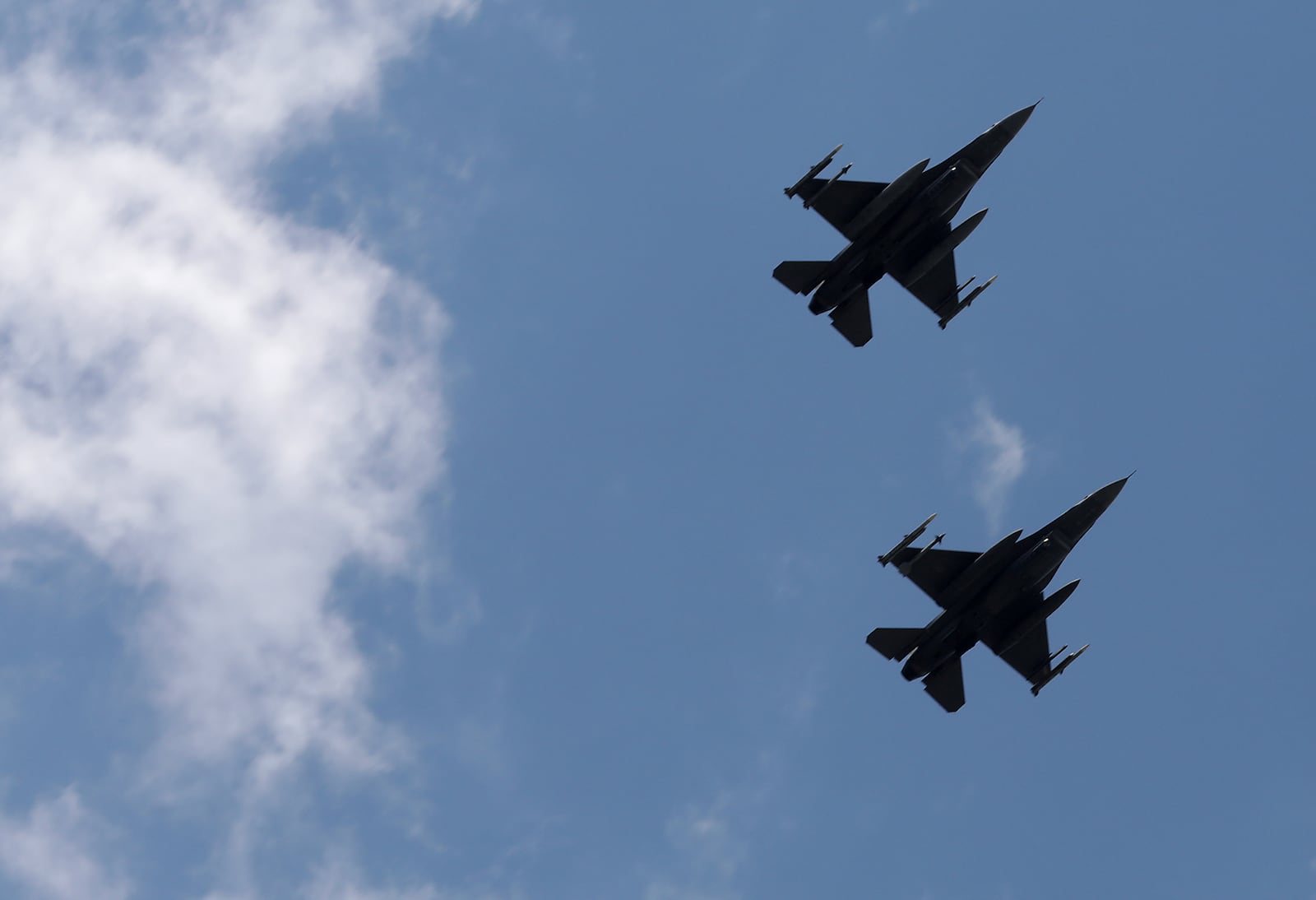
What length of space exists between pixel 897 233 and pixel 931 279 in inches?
173

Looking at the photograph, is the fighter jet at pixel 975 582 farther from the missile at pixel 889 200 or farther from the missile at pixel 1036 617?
the missile at pixel 889 200

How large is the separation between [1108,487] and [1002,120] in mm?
17887

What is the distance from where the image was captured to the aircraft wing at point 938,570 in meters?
71.4

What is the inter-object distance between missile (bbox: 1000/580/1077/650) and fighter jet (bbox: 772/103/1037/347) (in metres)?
14.5

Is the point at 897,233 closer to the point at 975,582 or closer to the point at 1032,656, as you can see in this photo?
the point at 975,582

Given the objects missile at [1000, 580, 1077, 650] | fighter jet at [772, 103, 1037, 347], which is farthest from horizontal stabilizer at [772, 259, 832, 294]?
missile at [1000, 580, 1077, 650]

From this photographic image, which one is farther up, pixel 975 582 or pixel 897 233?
pixel 897 233

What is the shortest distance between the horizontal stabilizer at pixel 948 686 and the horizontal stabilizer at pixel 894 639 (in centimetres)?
264

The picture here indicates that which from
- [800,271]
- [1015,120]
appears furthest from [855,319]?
[1015,120]

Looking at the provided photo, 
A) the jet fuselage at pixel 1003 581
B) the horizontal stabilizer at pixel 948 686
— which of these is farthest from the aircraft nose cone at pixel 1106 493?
the horizontal stabilizer at pixel 948 686

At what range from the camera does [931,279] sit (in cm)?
7681

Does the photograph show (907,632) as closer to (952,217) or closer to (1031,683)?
(1031,683)

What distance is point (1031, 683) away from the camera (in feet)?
251

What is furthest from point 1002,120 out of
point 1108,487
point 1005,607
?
point 1005,607
